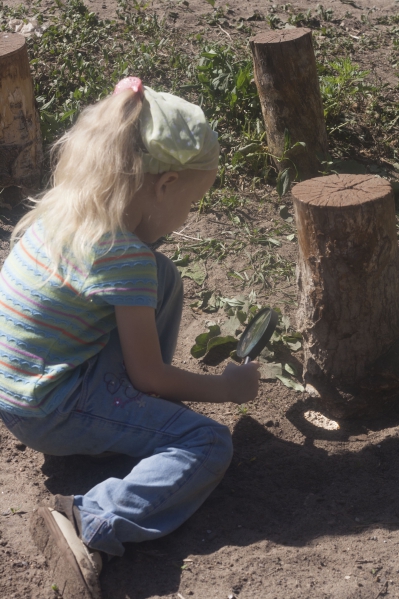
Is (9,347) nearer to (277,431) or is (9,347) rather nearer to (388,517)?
(277,431)

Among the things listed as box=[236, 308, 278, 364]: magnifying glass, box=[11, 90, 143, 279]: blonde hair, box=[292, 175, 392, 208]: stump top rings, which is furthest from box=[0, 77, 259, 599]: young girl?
box=[292, 175, 392, 208]: stump top rings

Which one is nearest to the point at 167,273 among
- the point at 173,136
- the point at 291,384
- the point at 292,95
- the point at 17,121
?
the point at 173,136

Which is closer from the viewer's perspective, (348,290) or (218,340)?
(348,290)

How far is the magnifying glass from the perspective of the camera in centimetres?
220

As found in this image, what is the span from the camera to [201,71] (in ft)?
14.8

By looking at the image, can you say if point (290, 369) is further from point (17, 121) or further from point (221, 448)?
point (17, 121)

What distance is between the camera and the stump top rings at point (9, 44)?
3777 mm

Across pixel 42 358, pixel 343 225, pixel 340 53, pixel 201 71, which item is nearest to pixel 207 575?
pixel 42 358

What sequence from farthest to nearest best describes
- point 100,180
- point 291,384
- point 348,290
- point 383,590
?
point 291,384, point 348,290, point 100,180, point 383,590

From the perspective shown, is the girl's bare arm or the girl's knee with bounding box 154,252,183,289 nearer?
the girl's bare arm

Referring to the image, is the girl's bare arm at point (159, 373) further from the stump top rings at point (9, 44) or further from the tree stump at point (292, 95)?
the stump top rings at point (9, 44)

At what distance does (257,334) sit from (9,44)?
8.43 ft

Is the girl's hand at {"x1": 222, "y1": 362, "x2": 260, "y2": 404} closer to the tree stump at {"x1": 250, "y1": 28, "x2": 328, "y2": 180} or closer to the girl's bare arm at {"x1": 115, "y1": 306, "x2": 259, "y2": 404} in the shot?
the girl's bare arm at {"x1": 115, "y1": 306, "x2": 259, "y2": 404}

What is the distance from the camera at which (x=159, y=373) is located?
1.95m
